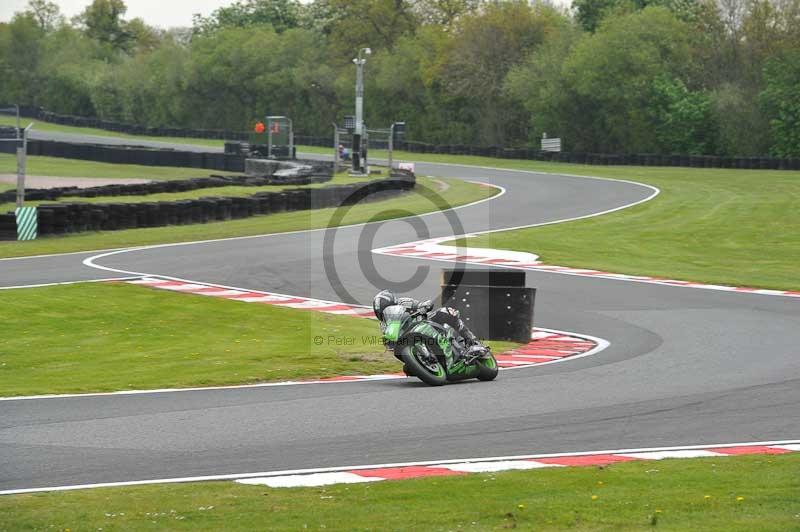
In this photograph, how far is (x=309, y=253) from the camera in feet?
86.3

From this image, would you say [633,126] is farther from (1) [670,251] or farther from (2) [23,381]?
(2) [23,381]

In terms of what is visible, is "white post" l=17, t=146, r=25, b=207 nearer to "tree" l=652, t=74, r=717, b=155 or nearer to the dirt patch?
the dirt patch

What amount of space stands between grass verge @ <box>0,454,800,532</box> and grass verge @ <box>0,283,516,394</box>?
500 centimetres

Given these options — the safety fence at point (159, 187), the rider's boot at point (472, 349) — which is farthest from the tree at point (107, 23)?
the rider's boot at point (472, 349)

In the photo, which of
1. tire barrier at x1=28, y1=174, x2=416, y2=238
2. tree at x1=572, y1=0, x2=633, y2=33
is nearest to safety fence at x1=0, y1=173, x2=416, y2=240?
tire barrier at x1=28, y1=174, x2=416, y2=238

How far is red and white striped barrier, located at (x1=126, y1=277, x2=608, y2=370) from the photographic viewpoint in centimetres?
1527

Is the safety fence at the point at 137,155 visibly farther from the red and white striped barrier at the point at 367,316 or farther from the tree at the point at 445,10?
the tree at the point at 445,10

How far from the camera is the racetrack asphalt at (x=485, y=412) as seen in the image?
9.52 meters

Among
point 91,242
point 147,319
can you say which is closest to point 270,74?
point 91,242

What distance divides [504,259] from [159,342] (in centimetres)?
1197

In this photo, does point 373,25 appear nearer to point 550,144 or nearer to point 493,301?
point 550,144

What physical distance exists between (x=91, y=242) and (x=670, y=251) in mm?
13677

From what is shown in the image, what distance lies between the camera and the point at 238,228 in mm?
31922

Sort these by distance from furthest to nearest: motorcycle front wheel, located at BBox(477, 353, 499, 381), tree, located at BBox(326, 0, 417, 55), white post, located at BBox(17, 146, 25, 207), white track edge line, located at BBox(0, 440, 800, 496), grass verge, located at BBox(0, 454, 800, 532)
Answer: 1. tree, located at BBox(326, 0, 417, 55)
2. white post, located at BBox(17, 146, 25, 207)
3. motorcycle front wheel, located at BBox(477, 353, 499, 381)
4. white track edge line, located at BBox(0, 440, 800, 496)
5. grass verge, located at BBox(0, 454, 800, 532)
